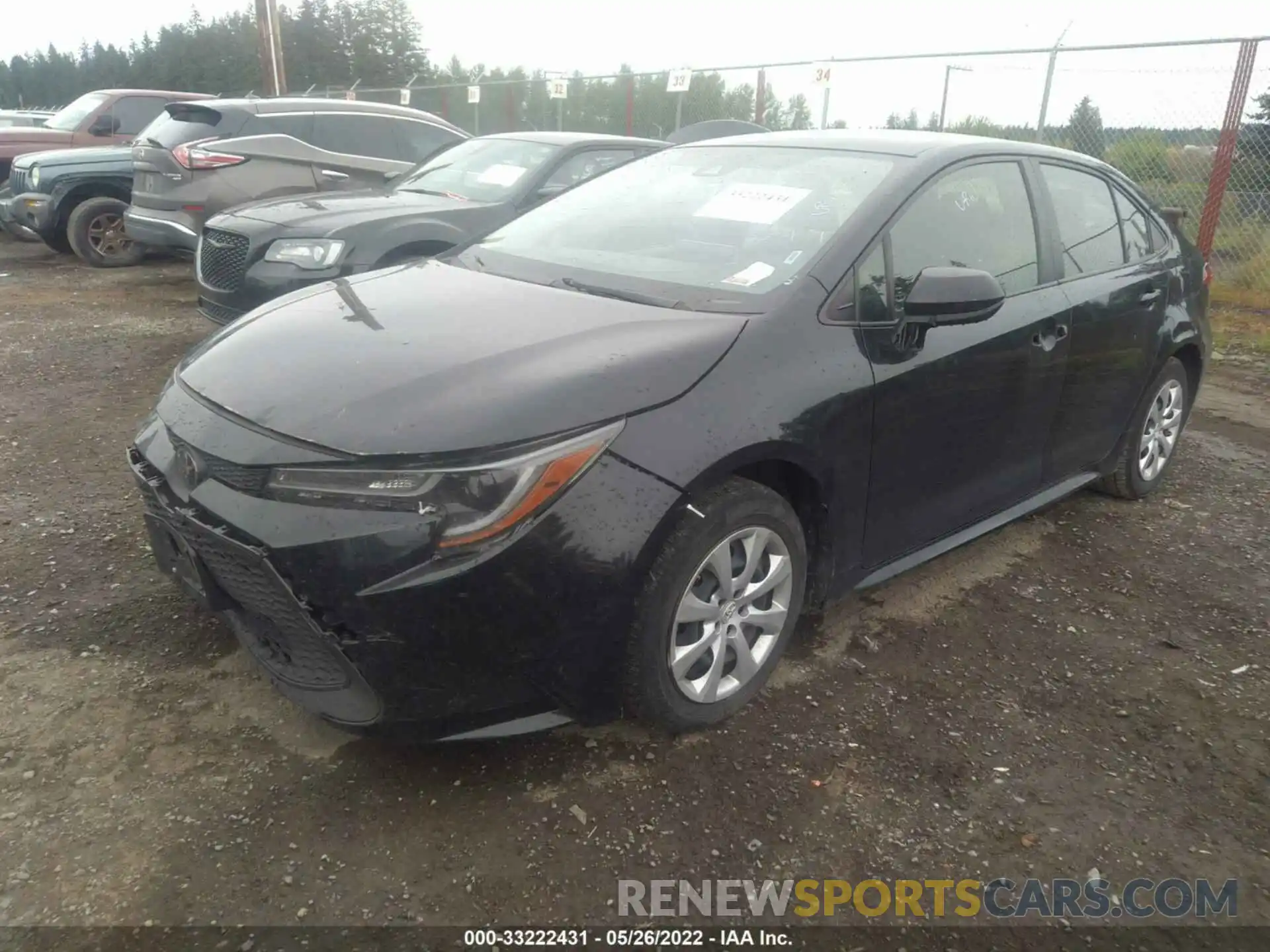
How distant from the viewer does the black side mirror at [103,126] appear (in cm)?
1155

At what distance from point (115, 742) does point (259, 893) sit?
736 mm

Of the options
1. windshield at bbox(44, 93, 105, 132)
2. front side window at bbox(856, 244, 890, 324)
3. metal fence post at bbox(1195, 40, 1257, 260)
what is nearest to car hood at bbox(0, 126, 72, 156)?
windshield at bbox(44, 93, 105, 132)

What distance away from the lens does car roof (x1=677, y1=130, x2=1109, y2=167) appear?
3164 millimetres

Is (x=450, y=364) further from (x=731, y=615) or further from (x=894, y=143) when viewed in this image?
(x=894, y=143)

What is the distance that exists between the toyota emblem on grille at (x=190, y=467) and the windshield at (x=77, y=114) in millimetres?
11708

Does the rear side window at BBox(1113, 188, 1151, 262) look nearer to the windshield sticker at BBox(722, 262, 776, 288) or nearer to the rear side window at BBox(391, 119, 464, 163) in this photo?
the windshield sticker at BBox(722, 262, 776, 288)

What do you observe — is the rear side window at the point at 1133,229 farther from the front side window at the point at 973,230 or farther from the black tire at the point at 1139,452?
the front side window at the point at 973,230

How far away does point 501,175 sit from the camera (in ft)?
21.7

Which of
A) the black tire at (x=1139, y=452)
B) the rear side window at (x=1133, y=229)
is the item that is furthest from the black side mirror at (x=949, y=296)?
the black tire at (x=1139, y=452)

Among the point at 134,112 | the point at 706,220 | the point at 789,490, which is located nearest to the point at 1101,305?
the point at 706,220

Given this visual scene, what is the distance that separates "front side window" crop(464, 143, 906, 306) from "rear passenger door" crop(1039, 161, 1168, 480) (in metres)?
0.99

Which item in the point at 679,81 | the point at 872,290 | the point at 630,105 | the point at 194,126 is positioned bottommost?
the point at 872,290

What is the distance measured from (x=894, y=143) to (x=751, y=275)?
927 mm

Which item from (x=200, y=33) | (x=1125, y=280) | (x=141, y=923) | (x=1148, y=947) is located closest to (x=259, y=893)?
(x=141, y=923)
